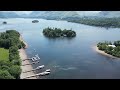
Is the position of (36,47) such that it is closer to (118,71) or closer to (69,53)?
(69,53)

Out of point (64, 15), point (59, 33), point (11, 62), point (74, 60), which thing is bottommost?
point (74, 60)

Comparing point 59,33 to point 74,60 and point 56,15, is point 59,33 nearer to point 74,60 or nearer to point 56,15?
point 74,60

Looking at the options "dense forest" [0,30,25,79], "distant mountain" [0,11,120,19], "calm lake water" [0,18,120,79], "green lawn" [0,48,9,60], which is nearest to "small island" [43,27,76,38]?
"calm lake water" [0,18,120,79]

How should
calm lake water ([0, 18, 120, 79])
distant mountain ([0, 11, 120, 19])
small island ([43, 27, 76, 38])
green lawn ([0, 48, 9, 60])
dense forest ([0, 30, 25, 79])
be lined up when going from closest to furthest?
dense forest ([0, 30, 25, 79]) → calm lake water ([0, 18, 120, 79]) → green lawn ([0, 48, 9, 60]) → small island ([43, 27, 76, 38]) → distant mountain ([0, 11, 120, 19])

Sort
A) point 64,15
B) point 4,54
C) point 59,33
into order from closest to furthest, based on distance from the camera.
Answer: point 4,54 → point 59,33 → point 64,15

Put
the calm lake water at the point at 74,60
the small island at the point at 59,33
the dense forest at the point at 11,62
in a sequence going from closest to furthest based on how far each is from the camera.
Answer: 1. the dense forest at the point at 11,62
2. the calm lake water at the point at 74,60
3. the small island at the point at 59,33

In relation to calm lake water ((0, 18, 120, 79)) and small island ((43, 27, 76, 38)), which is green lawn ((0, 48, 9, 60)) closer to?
calm lake water ((0, 18, 120, 79))

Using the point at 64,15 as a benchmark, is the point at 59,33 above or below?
below

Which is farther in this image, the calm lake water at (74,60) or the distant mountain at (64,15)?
the distant mountain at (64,15)

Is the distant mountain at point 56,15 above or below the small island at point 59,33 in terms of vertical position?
above

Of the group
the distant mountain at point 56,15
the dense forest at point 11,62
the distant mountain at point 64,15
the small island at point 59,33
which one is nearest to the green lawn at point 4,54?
the dense forest at point 11,62

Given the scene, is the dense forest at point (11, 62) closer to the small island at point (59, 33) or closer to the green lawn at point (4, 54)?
the green lawn at point (4, 54)

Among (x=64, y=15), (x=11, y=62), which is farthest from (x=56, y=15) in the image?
(x=11, y=62)
